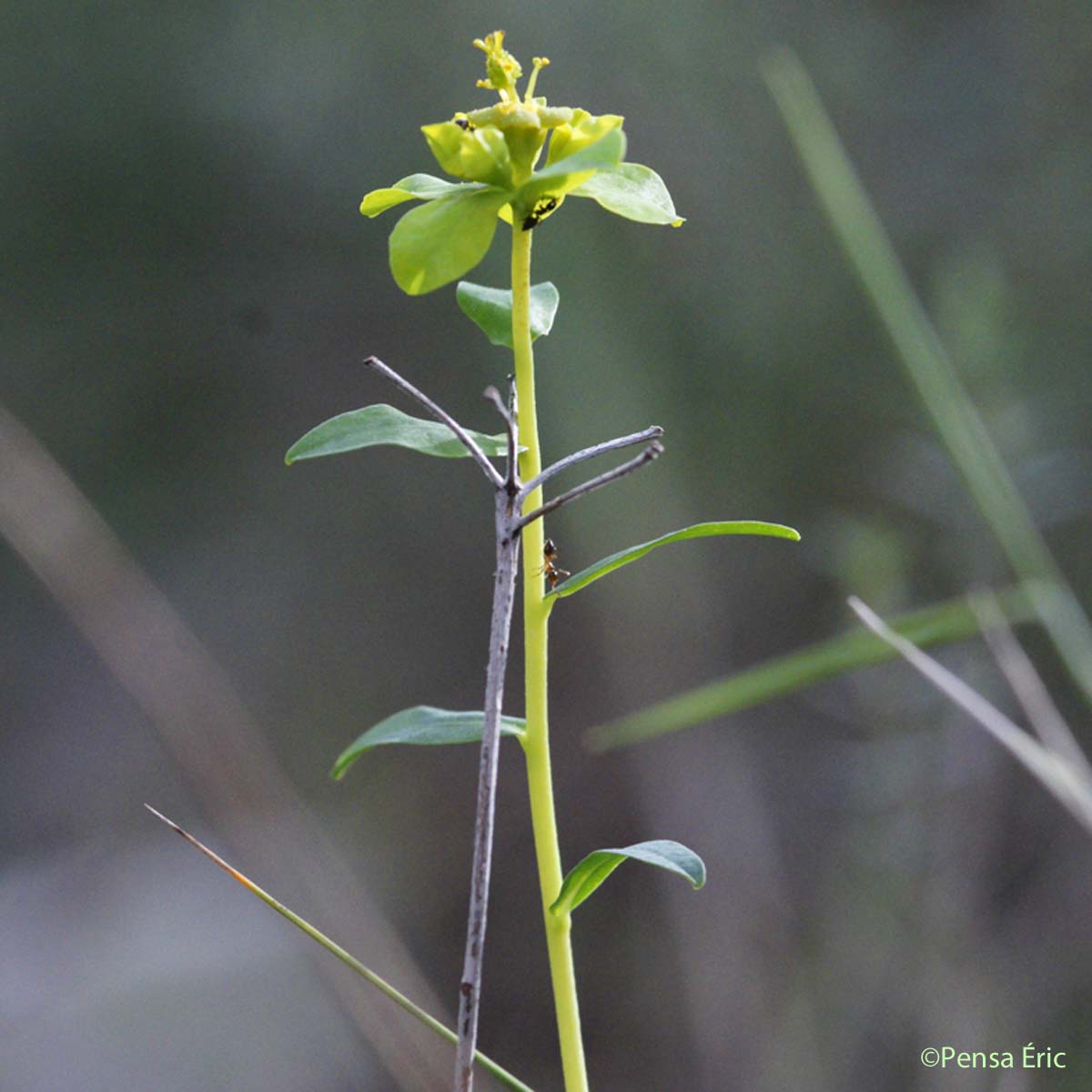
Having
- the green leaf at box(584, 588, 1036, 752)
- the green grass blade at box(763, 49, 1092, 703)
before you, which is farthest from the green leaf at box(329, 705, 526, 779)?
the green grass blade at box(763, 49, 1092, 703)

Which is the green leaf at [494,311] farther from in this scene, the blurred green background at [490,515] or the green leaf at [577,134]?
the blurred green background at [490,515]

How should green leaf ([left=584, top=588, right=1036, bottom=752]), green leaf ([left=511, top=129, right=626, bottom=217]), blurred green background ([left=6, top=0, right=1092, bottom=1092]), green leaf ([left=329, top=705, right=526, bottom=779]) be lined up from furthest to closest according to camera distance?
blurred green background ([left=6, top=0, right=1092, bottom=1092]) → green leaf ([left=584, top=588, right=1036, bottom=752]) → green leaf ([left=329, top=705, right=526, bottom=779]) → green leaf ([left=511, top=129, right=626, bottom=217])

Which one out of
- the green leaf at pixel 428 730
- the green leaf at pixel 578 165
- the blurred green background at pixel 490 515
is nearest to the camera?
the green leaf at pixel 578 165

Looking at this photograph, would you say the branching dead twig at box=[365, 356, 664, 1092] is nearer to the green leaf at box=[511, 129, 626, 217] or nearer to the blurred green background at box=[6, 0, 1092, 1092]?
the green leaf at box=[511, 129, 626, 217]

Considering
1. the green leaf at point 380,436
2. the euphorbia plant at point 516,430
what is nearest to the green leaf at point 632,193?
the euphorbia plant at point 516,430

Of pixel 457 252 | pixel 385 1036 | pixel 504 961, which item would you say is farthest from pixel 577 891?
pixel 504 961

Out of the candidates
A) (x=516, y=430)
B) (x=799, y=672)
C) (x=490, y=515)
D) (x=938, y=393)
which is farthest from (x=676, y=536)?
(x=490, y=515)
